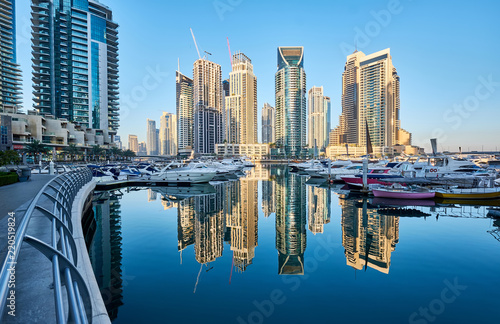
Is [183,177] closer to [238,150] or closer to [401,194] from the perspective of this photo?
[401,194]

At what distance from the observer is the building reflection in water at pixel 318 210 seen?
779 inches

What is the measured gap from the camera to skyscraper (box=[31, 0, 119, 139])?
112938mm

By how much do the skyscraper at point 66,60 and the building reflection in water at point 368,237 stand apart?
12497cm

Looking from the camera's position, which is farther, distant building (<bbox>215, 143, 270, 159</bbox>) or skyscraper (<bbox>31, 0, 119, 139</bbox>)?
distant building (<bbox>215, 143, 270, 159</bbox>)

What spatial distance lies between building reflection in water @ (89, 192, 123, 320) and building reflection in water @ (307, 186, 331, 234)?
1233 centimetres

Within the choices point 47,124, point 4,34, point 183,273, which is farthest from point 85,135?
point 183,273

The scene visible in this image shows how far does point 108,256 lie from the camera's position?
44.7ft

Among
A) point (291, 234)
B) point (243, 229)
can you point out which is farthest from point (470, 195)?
point (243, 229)

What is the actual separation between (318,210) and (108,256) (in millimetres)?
17888

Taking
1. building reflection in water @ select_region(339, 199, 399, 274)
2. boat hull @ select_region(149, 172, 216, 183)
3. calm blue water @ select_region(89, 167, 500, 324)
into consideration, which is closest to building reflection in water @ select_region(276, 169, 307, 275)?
calm blue water @ select_region(89, 167, 500, 324)

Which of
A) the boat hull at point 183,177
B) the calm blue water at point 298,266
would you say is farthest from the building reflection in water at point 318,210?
the boat hull at point 183,177

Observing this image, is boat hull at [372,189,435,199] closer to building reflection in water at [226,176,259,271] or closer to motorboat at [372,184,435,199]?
motorboat at [372,184,435,199]

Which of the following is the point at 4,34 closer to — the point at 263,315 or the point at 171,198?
the point at 171,198

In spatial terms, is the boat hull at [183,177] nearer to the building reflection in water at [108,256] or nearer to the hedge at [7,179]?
the building reflection in water at [108,256]
